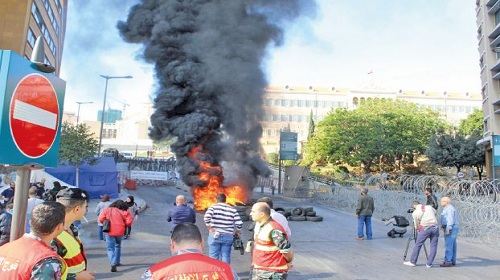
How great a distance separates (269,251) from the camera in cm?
412

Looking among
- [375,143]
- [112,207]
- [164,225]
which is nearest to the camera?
[112,207]

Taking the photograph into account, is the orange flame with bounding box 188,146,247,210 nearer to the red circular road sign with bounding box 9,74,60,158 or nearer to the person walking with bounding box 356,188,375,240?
the person walking with bounding box 356,188,375,240

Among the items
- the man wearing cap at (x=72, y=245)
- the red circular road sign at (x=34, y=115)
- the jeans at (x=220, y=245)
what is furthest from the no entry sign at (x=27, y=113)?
the jeans at (x=220, y=245)

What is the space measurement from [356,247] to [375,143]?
34567 mm

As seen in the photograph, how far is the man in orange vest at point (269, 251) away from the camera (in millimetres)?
4059

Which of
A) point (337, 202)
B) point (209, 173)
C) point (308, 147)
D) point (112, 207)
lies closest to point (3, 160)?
point (112, 207)

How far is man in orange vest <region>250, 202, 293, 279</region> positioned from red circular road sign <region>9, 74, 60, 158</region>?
7.68ft

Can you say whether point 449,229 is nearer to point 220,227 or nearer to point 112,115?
point 220,227

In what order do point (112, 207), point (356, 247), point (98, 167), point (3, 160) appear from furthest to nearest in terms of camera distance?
point (98, 167), point (356, 247), point (112, 207), point (3, 160)

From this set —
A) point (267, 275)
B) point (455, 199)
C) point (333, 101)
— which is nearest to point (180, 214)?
point (267, 275)

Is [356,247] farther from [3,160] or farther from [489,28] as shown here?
[489,28]

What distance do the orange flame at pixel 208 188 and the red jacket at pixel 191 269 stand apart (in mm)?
15120

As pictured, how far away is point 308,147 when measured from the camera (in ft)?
154

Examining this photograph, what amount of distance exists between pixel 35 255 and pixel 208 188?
51.4ft
